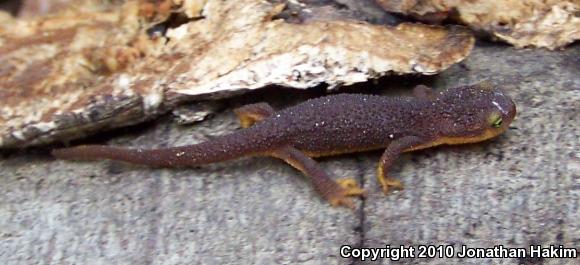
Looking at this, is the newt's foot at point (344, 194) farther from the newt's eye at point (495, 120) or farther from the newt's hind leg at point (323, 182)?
the newt's eye at point (495, 120)

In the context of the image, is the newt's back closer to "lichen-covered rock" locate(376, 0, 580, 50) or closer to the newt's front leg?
the newt's front leg

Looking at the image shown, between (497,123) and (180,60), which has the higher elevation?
(180,60)

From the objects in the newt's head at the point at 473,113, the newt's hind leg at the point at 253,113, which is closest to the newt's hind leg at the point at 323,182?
the newt's hind leg at the point at 253,113

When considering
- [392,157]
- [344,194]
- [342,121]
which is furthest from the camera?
[342,121]

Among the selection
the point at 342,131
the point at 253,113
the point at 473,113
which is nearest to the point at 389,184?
the point at 342,131

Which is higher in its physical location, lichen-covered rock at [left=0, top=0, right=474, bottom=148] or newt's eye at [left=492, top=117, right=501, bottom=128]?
lichen-covered rock at [left=0, top=0, right=474, bottom=148]

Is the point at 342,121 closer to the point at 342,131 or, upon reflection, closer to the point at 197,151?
the point at 342,131

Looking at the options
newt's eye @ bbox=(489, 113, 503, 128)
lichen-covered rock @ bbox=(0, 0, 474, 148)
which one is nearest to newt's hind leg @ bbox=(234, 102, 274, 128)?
lichen-covered rock @ bbox=(0, 0, 474, 148)
